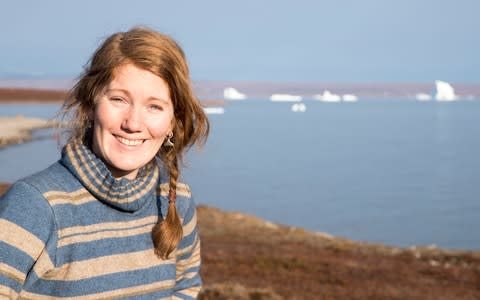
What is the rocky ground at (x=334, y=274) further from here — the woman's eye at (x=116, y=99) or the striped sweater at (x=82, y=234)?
the woman's eye at (x=116, y=99)

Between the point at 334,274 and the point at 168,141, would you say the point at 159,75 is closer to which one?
the point at 168,141

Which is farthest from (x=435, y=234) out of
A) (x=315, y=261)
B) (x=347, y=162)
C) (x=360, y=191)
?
(x=347, y=162)

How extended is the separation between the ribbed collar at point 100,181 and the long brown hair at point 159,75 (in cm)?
12

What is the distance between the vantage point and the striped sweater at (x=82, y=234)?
2.89m

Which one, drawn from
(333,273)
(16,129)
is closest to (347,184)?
(16,129)

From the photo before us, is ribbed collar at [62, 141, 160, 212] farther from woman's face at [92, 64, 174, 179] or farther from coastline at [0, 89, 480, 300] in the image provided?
coastline at [0, 89, 480, 300]

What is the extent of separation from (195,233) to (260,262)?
37.9 feet

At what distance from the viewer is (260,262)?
1523cm

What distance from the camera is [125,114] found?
3285 mm

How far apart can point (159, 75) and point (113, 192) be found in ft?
1.64

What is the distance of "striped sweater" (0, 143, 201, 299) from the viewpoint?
289cm

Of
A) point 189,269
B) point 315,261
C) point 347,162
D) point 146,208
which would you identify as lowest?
point 347,162

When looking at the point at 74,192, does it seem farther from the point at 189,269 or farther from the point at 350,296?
the point at 350,296

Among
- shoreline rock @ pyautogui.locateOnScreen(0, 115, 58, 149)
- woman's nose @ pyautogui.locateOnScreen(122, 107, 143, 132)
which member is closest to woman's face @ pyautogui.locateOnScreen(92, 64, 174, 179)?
woman's nose @ pyautogui.locateOnScreen(122, 107, 143, 132)
